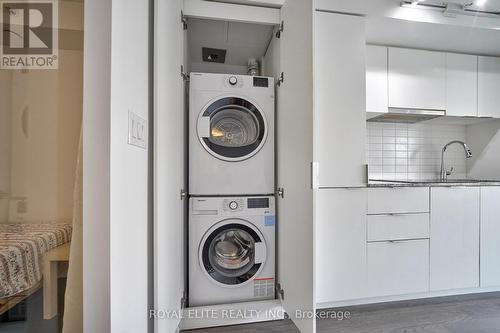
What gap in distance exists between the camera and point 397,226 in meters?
1.80

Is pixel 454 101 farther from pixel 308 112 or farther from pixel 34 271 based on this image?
pixel 34 271

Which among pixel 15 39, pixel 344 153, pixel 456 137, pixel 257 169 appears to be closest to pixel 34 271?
pixel 15 39

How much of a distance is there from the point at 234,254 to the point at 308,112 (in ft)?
3.76

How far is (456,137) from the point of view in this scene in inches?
104

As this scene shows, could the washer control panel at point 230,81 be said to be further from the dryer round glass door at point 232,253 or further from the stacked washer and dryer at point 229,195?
the dryer round glass door at point 232,253

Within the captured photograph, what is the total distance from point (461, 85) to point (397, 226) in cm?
158

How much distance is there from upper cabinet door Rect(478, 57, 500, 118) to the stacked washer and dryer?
215cm

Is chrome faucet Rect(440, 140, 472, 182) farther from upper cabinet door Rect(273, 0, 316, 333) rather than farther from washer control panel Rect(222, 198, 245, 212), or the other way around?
washer control panel Rect(222, 198, 245, 212)

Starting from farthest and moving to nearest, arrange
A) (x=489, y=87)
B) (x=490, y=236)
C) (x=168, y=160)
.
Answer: (x=489, y=87), (x=490, y=236), (x=168, y=160)

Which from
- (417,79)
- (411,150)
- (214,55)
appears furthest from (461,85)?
(214,55)

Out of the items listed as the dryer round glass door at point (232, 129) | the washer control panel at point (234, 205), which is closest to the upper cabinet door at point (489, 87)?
the dryer round glass door at point (232, 129)

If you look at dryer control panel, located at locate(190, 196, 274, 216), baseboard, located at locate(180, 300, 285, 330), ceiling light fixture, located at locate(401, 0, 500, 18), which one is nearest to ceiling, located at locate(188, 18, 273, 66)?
ceiling light fixture, located at locate(401, 0, 500, 18)

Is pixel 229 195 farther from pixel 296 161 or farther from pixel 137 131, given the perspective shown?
pixel 137 131

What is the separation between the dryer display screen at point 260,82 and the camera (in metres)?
1.74
